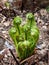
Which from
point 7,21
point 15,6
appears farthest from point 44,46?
point 15,6

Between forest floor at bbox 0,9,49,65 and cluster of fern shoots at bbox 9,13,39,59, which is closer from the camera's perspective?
cluster of fern shoots at bbox 9,13,39,59

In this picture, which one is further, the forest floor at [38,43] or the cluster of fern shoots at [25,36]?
the forest floor at [38,43]

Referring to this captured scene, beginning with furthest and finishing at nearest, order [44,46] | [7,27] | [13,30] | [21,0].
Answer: [21,0] → [7,27] → [44,46] → [13,30]

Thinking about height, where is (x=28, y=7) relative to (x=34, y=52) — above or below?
above

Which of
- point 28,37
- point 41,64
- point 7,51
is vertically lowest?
point 41,64

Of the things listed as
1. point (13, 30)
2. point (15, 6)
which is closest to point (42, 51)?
point (13, 30)

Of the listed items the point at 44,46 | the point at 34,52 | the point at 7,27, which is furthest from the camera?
the point at 7,27

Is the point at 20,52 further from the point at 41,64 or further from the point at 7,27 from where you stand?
the point at 7,27

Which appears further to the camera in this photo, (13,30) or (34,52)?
(34,52)
